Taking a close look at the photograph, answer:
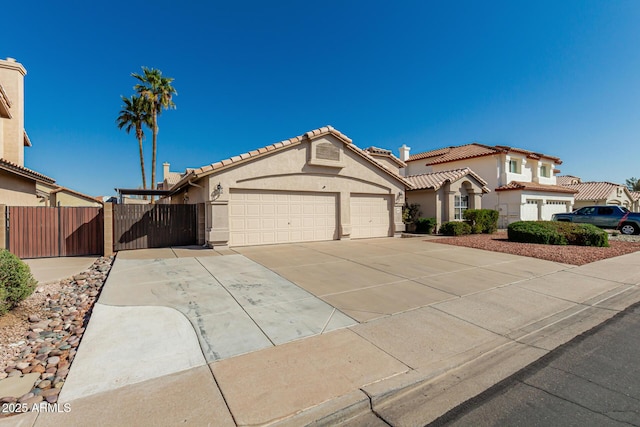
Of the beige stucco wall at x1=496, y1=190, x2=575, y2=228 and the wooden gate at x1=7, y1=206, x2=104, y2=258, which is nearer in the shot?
the wooden gate at x1=7, y1=206, x2=104, y2=258

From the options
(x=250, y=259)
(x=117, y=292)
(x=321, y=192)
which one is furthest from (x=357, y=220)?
(x=117, y=292)

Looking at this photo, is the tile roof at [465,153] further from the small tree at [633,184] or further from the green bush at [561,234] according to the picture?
the small tree at [633,184]

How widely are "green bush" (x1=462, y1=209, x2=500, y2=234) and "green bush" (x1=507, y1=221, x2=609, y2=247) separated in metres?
4.27

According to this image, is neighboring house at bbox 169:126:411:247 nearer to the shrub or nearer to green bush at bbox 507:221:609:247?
the shrub

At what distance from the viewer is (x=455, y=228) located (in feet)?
58.6

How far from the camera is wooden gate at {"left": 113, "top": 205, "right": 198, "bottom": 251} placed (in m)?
12.1

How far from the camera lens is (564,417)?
2787 millimetres

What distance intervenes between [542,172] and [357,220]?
80.7 ft

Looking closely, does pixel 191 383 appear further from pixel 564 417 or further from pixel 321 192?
pixel 321 192

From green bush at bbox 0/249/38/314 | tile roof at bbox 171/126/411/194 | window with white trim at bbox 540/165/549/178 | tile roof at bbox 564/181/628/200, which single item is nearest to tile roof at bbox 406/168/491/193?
tile roof at bbox 171/126/411/194

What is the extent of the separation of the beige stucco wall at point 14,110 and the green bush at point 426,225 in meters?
23.7

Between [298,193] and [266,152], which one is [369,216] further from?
[266,152]

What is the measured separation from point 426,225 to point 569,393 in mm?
16492

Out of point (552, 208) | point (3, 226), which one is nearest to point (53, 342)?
point (3, 226)
